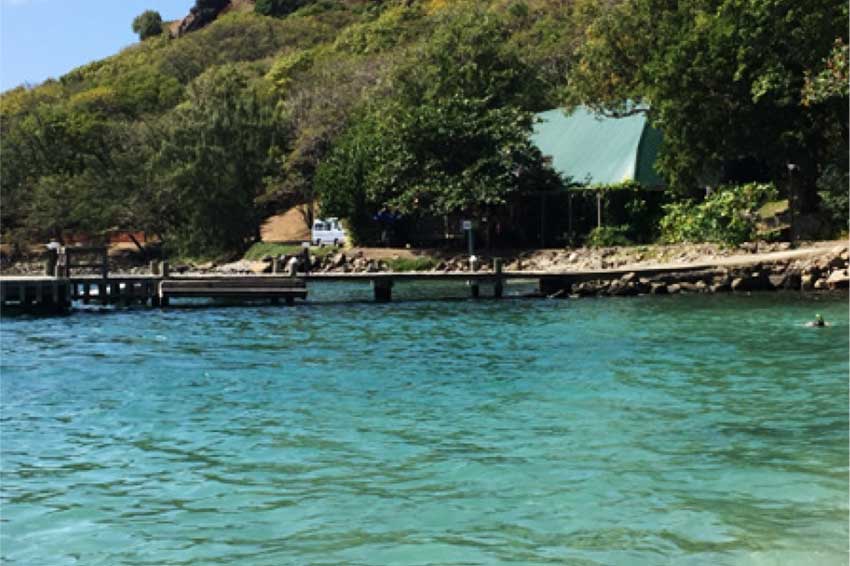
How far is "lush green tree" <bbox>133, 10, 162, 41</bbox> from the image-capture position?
190 meters

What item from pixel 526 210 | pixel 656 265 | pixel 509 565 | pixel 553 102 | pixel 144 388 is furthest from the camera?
pixel 553 102

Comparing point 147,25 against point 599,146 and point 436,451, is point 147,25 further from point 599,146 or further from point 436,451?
point 436,451

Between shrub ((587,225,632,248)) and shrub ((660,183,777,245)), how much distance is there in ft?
13.9

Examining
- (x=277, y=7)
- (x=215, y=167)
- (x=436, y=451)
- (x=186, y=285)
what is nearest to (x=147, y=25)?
(x=277, y=7)

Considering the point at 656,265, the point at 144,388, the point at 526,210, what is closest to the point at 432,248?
the point at 526,210

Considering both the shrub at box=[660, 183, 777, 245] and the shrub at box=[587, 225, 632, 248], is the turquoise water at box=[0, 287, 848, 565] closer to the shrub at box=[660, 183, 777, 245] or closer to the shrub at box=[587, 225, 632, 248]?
the shrub at box=[660, 183, 777, 245]

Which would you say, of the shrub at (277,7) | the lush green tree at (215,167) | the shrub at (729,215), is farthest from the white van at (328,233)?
the shrub at (277,7)

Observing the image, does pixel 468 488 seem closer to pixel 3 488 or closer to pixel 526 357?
pixel 3 488

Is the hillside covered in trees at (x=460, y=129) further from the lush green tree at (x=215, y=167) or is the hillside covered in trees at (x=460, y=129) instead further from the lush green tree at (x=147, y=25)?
A: the lush green tree at (x=147, y=25)

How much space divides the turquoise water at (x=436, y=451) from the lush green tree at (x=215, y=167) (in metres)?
37.3

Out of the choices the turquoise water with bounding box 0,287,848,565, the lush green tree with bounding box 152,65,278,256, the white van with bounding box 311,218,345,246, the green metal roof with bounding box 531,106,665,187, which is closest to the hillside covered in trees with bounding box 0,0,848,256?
the lush green tree with bounding box 152,65,278,256

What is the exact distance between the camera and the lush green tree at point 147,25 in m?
190

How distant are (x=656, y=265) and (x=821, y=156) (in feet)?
28.4

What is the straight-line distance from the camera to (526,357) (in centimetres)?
2145
